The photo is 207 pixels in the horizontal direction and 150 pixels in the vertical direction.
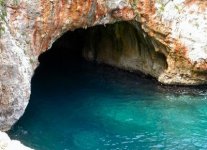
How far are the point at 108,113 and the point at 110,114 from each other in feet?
0.41

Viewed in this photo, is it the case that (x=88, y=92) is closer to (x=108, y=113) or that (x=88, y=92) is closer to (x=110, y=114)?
(x=108, y=113)

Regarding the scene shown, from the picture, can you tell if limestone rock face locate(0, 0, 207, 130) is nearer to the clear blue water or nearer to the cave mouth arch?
the cave mouth arch

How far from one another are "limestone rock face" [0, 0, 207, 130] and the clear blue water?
0.86m

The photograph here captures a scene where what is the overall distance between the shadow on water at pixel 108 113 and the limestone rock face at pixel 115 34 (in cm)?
81

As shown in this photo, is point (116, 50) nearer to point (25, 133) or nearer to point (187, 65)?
point (187, 65)

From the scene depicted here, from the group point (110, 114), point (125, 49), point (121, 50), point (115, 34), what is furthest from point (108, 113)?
point (115, 34)

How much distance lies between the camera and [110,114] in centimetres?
1661

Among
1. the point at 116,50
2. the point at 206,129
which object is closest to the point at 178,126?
the point at 206,129

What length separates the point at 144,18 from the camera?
1862 cm

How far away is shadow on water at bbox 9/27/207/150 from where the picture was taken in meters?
14.3

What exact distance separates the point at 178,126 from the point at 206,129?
3.31 ft

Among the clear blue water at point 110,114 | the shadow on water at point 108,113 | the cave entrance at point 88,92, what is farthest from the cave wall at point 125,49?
the clear blue water at point 110,114

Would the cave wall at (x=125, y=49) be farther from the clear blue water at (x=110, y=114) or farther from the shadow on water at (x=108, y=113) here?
the clear blue water at (x=110, y=114)

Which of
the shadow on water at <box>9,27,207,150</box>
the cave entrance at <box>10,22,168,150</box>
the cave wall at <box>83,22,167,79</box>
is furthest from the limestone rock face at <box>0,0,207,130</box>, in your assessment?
the shadow on water at <box>9,27,207,150</box>
